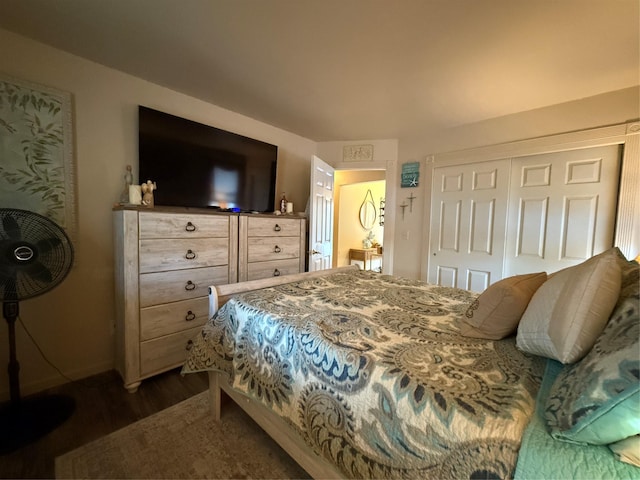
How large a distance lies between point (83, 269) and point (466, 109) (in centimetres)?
366

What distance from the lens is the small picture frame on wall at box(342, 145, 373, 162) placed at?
3.54 m

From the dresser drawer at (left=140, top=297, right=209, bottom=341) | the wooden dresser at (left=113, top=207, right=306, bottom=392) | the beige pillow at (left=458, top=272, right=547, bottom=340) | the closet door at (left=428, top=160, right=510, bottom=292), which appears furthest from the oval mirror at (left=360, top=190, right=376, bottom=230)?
the beige pillow at (left=458, top=272, right=547, bottom=340)

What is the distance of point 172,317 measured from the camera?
6.59 ft

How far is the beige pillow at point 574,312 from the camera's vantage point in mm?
737

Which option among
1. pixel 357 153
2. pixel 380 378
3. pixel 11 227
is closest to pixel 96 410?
pixel 11 227

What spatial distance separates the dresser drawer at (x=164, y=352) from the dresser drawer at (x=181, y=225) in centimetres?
80

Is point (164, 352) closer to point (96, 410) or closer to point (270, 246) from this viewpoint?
point (96, 410)

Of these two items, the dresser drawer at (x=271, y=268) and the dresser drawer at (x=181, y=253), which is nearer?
the dresser drawer at (x=181, y=253)

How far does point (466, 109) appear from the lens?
2559 millimetres

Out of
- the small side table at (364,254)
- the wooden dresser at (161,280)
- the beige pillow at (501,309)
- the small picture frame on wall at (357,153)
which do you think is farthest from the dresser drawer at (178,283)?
the small side table at (364,254)

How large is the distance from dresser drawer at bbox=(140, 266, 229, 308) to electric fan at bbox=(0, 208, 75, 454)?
46 cm

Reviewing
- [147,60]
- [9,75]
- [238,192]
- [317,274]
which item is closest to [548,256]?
[317,274]

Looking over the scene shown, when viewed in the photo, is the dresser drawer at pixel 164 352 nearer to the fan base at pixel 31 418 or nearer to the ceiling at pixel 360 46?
the fan base at pixel 31 418

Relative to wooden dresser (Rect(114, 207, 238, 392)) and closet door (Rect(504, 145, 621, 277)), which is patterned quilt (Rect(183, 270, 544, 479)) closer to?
wooden dresser (Rect(114, 207, 238, 392))
